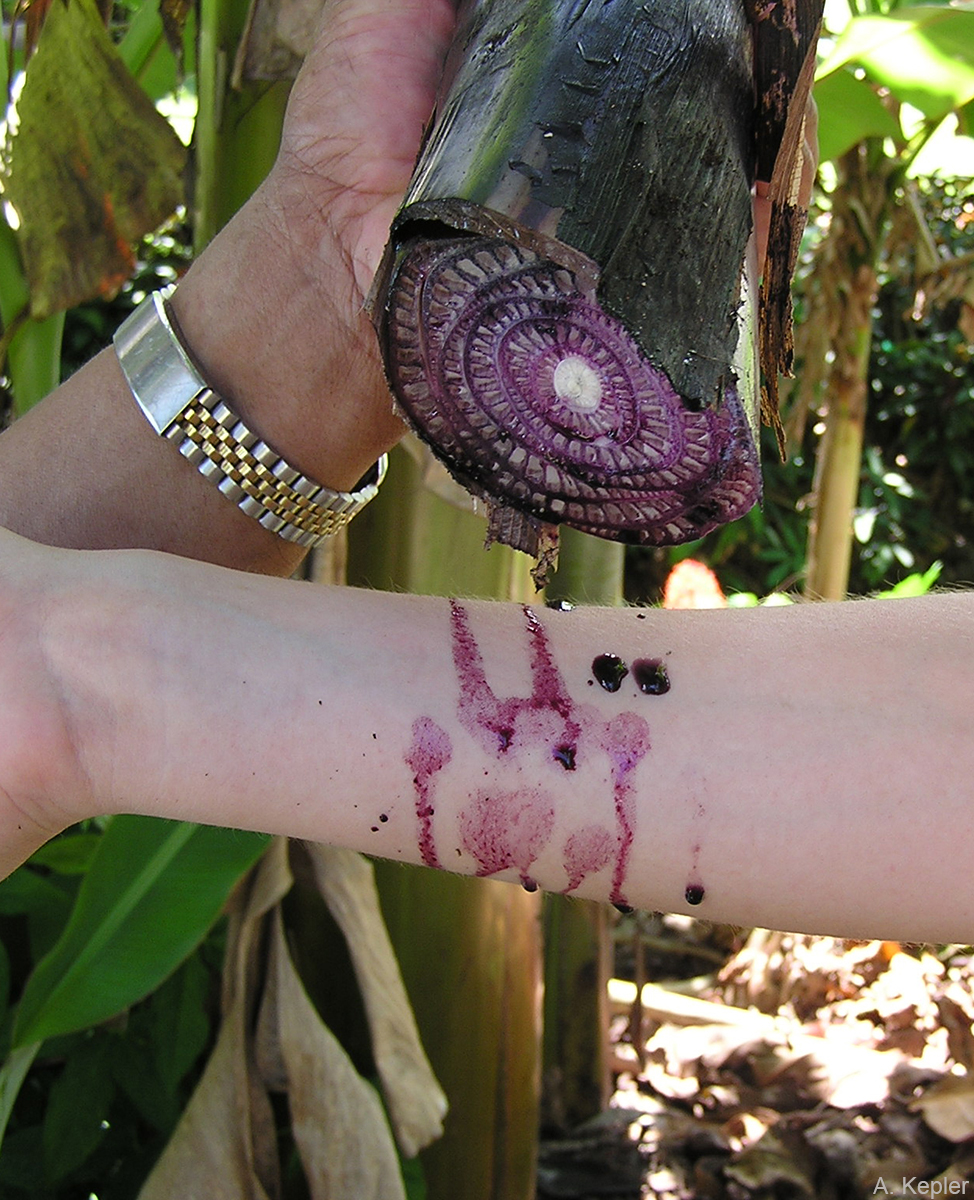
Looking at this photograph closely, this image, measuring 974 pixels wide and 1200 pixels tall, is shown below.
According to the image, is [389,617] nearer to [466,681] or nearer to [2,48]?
[466,681]

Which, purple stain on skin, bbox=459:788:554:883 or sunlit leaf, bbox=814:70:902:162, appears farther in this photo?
sunlit leaf, bbox=814:70:902:162

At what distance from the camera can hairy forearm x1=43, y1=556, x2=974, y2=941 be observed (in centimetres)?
46

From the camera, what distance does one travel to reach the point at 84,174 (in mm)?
1114

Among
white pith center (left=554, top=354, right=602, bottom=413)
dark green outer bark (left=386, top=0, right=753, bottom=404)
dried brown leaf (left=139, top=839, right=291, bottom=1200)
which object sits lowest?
dried brown leaf (left=139, top=839, right=291, bottom=1200)

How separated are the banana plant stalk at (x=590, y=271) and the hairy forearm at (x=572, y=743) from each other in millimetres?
77

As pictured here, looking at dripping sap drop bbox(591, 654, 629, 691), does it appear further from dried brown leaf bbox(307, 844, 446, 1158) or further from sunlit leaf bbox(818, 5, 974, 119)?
sunlit leaf bbox(818, 5, 974, 119)

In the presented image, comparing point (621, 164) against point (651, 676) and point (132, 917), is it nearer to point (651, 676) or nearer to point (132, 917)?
point (651, 676)

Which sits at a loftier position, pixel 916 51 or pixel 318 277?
pixel 916 51

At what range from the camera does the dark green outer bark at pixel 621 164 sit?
0.43m

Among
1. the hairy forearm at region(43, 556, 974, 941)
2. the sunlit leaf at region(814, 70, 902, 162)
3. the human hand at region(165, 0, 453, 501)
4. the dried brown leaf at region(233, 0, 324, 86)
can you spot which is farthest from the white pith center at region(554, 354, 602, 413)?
the sunlit leaf at region(814, 70, 902, 162)

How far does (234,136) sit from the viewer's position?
1.10m

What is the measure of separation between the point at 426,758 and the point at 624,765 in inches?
3.6

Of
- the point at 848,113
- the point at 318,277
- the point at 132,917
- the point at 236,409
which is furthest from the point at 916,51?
the point at 132,917

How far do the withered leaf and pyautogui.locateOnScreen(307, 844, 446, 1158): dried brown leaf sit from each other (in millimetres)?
646
